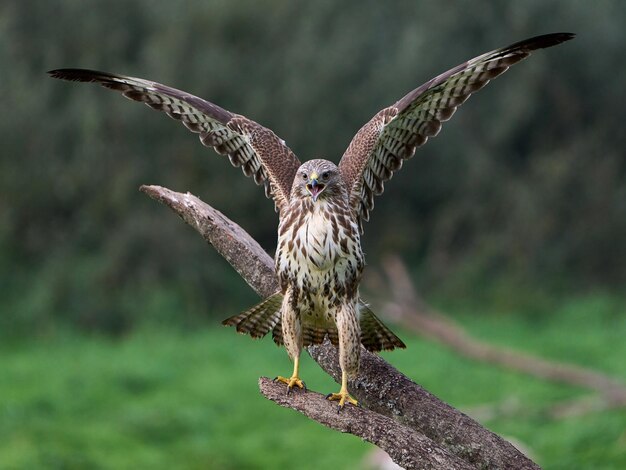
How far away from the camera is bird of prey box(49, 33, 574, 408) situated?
4.77m

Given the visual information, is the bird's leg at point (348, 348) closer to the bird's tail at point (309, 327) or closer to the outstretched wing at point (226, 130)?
the bird's tail at point (309, 327)

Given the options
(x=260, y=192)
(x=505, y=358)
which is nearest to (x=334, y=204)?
(x=505, y=358)

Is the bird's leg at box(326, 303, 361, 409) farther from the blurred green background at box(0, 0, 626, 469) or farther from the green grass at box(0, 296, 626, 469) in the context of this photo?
the blurred green background at box(0, 0, 626, 469)

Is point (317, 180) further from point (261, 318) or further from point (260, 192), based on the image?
point (260, 192)

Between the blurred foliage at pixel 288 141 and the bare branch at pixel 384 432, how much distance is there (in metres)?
10.6

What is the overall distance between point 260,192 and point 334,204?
36.2 ft

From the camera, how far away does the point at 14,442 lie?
9750 mm

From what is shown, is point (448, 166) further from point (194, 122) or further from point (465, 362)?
point (194, 122)

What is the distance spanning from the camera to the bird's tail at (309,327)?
4918 mm

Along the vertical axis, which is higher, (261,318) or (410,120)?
(410,120)

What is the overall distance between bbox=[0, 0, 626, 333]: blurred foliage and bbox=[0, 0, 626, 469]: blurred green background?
0.10 ft

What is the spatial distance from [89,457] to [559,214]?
937 centimetres

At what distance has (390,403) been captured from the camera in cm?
469

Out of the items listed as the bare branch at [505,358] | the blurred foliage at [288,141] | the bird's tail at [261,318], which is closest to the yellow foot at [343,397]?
the bird's tail at [261,318]
